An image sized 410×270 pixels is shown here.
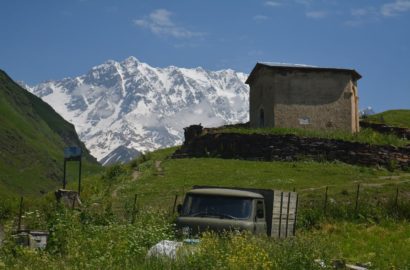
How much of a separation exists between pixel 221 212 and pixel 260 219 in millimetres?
1228

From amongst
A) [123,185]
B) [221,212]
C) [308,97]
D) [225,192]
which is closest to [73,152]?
[123,185]

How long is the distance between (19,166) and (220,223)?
576 feet

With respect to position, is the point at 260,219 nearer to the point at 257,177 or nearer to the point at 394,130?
the point at 257,177

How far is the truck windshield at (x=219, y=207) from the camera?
49.8 feet

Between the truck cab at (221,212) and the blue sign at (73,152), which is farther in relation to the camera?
the blue sign at (73,152)

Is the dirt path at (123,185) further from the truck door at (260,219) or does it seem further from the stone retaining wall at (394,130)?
the stone retaining wall at (394,130)

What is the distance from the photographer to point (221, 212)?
15180mm

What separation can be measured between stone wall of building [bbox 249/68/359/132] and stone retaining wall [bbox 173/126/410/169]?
6440mm

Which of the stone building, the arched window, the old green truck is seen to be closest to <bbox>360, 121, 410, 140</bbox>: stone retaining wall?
the stone building

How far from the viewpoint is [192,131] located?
165 feet

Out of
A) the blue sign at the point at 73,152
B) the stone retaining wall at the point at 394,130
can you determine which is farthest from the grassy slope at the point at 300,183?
the stone retaining wall at the point at 394,130

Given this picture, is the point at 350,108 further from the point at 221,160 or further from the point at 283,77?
the point at 221,160

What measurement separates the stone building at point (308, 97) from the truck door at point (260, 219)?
32.2 meters

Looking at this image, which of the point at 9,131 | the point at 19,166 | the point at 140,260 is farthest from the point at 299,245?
the point at 9,131
